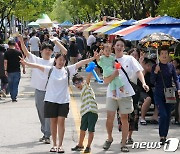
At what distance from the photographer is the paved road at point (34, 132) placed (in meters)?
8.95

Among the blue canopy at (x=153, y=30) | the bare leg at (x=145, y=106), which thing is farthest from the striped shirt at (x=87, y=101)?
the blue canopy at (x=153, y=30)

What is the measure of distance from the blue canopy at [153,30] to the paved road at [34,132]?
2.13 metres

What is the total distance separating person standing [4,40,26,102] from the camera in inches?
587

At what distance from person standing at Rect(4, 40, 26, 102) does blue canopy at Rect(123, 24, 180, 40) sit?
127 inches

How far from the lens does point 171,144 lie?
361 inches

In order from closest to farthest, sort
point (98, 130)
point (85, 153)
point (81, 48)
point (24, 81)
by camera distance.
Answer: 1. point (85, 153)
2. point (98, 130)
3. point (24, 81)
4. point (81, 48)

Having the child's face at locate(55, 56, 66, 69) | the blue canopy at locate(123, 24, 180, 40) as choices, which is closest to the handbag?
the child's face at locate(55, 56, 66, 69)

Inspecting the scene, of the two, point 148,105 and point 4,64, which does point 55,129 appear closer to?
point 148,105

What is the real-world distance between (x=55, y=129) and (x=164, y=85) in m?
1.96

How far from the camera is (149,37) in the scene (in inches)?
480

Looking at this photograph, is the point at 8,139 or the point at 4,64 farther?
the point at 4,64

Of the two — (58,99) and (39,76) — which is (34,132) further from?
(58,99)

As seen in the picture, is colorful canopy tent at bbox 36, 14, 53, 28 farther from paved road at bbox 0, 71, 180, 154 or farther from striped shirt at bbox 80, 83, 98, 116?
striped shirt at bbox 80, 83, 98, 116

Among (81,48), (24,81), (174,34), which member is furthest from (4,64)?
(81,48)
